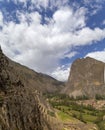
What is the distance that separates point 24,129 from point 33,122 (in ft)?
18.2

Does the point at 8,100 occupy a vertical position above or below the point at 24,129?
above

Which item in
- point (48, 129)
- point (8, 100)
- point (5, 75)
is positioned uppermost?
point (5, 75)

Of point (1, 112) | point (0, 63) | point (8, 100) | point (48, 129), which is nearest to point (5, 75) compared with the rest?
point (0, 63)

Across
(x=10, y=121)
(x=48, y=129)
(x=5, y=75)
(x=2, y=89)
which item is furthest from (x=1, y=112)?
(x=48, y=129)

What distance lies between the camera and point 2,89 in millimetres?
56906

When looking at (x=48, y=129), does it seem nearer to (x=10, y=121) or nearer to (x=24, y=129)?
(x=24, y=129)

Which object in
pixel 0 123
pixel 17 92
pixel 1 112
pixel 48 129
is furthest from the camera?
pixel 48 129

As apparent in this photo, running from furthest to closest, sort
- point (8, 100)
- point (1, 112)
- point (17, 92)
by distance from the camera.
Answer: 1. point (17, 92)
2. point (8, 100)
3. point (1, 112)

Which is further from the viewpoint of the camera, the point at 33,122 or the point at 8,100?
the point at 33,122

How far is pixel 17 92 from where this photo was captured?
60.2 m

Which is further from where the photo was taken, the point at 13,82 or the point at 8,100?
the point at 13,82

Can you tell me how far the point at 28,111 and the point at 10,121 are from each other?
30.1ft

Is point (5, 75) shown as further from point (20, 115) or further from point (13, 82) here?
point (20, 115)

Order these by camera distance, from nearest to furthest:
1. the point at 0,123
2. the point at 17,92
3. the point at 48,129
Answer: the point at 0,123, the point at 17,92, the point at 48,129
